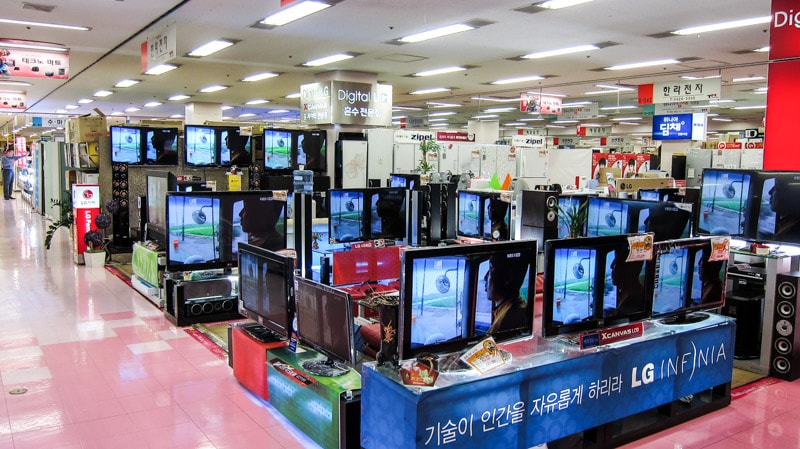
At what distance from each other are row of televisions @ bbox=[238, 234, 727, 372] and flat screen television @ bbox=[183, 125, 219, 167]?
6.94m

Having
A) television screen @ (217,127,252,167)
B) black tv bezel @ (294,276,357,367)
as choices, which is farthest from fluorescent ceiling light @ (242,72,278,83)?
black tv bezel @ (294,276,357,367)

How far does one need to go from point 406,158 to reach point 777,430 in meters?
9.77

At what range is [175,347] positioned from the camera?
606 cm

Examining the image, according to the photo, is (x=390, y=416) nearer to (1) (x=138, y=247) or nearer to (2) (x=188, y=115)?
(1) (x=138, y=247)

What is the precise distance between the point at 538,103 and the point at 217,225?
11669 millimetres

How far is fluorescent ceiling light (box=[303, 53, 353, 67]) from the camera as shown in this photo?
39.5ft

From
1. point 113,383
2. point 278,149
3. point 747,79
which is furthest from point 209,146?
point 747,79

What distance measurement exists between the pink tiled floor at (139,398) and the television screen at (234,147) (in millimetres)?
4470

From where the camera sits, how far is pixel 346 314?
12.1 ft

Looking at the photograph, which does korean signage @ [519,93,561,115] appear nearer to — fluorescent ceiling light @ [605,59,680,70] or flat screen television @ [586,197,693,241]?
fluorescent ceiling light @ [605,59,680,70]

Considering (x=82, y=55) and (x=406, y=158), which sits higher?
(x=82, y=55)

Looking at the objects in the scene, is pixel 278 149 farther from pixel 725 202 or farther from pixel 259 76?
pixel 725 202

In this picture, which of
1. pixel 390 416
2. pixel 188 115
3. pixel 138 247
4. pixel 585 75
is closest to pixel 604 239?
pixel 390 416

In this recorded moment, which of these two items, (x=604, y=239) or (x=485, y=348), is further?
(x=604, y=239)
